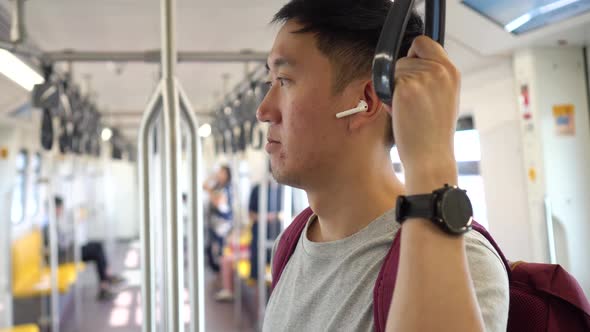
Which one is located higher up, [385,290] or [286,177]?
[286,177]

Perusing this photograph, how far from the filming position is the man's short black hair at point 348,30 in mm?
909

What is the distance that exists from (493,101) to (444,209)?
9.83 ft

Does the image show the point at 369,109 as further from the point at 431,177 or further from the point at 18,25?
the point at 18,25

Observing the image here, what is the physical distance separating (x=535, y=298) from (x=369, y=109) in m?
0.43

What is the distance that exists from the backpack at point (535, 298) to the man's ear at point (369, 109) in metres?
0.27

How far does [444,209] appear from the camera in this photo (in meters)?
0.53

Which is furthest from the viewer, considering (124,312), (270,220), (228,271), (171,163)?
(228,271)

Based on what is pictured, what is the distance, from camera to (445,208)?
1.75 feet

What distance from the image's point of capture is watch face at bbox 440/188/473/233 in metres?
0.54

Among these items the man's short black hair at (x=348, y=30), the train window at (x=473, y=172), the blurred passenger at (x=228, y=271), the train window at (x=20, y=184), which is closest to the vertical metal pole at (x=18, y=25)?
the man's short black hair at (x=348, y=30)

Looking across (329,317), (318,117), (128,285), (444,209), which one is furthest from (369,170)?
(128,285)

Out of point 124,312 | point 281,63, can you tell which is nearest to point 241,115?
point 281,63

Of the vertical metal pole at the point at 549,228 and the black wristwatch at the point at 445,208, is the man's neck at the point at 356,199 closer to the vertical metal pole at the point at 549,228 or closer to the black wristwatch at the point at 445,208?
the black wristwatch at the point at 445,208

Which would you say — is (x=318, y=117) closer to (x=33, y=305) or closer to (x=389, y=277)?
(x=389, y=277)
